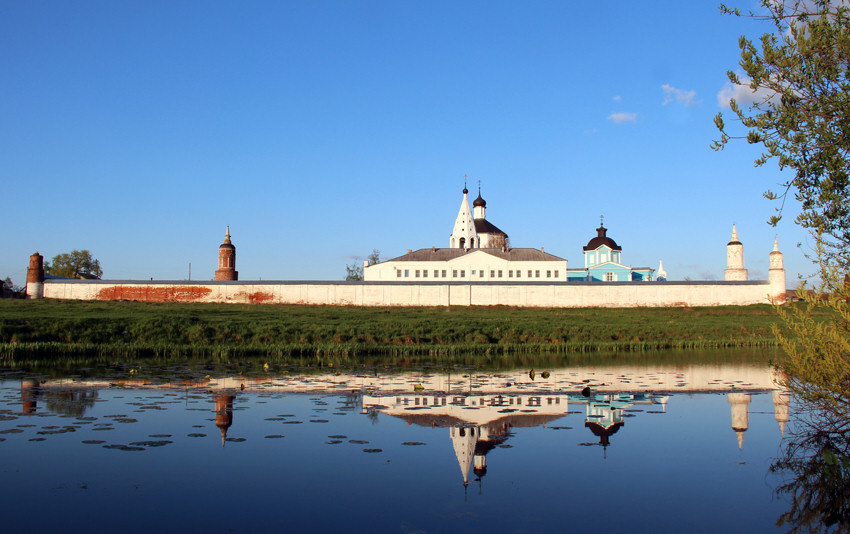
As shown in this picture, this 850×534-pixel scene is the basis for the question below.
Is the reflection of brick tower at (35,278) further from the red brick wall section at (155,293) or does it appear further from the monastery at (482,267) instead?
the monastery at (482,267)

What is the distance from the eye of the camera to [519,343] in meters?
26.1

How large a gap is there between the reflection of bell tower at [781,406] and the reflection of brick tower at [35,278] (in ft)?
146

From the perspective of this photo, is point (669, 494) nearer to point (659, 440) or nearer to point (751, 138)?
point (659, 440)

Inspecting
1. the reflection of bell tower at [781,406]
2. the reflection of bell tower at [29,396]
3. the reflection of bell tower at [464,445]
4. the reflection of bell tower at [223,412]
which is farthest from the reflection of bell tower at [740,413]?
the reflection of bell tower at [29,396]

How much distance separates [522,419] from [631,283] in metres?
38.6

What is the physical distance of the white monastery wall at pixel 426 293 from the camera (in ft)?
146

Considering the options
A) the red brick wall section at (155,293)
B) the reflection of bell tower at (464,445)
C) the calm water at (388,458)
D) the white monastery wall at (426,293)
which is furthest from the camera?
the white monastery wall at (426,293)

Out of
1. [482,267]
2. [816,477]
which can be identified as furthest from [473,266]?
[816,477]

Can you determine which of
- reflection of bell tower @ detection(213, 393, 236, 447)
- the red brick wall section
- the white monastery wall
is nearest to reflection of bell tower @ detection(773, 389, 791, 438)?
reflection of bell tower @ detection(213, 393, 236, 447)

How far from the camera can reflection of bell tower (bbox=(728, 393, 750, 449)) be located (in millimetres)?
9370

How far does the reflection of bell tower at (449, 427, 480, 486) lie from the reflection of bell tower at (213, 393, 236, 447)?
2.79 meters

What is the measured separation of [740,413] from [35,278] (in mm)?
45493

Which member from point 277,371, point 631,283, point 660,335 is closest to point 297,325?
point 277,371

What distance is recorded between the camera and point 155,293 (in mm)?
44594
